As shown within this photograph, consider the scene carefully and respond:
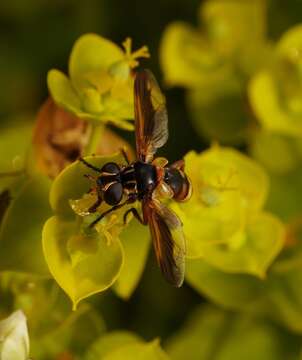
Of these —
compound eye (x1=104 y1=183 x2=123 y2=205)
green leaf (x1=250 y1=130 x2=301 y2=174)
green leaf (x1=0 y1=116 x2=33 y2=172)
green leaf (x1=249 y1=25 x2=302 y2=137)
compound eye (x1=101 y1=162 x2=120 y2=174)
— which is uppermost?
compound eye (x1=101 y1=162 x2=120 y2=174)

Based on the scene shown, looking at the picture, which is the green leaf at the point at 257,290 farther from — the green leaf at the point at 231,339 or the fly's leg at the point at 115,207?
the fly's leg at the point at 115,207

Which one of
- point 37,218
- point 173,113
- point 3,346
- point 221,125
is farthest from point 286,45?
point 3,346

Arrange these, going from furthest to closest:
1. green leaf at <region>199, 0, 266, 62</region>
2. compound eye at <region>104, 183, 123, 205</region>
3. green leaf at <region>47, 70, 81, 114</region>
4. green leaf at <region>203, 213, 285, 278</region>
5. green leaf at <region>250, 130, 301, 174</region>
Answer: green leaf at <region>199, 0, 266, 62</region> < green leaf at <region>250, 130, 301, 174</region> < green leaf at <region>203, 213, 285, 278</region> < green leaf at <region>47, 70, 81, 114</region> < compound eye at <region>104, 183, 123, 205</region>

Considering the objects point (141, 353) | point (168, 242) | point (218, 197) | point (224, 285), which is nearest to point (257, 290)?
point (224, 285)

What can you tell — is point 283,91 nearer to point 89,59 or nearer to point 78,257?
point 89,59

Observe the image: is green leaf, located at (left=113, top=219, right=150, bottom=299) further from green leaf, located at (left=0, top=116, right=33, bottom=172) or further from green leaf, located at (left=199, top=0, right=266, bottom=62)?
green leaf, located at (left=199, top=0, right=266, bottom=62)

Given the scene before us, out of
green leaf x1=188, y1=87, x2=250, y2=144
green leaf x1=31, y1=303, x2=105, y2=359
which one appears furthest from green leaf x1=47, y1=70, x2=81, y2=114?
green leaf x1=188, y1=87, x2=250, y2=144
